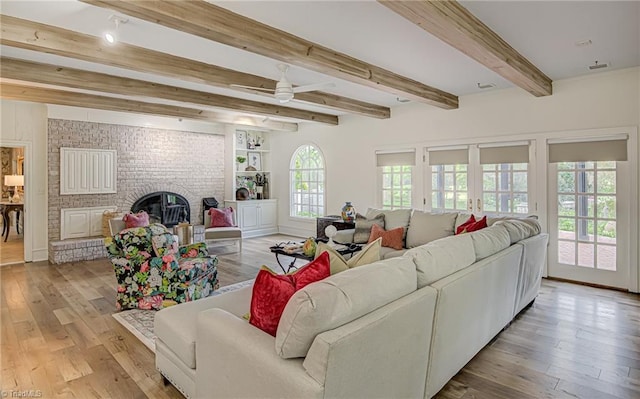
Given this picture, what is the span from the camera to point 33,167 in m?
6.19

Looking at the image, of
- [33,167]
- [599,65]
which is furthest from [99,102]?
[599,65]

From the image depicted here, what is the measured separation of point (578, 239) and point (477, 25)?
348 cm

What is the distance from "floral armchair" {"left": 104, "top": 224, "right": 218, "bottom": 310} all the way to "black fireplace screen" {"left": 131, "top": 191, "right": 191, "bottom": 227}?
3559 millimetres

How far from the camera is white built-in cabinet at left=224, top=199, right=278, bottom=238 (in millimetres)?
8383

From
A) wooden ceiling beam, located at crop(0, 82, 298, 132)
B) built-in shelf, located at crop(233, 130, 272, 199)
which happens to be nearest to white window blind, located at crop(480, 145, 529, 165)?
wooden ceiling beam, located at crop(0, 82, 298, 132)

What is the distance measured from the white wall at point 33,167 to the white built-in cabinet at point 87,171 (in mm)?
334

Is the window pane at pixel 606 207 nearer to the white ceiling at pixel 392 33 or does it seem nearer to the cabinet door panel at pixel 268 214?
the white ceiling at pixel 392 33

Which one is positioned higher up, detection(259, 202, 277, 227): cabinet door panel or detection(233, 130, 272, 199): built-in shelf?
detection(233, 130, 272, 199): built-in shelf

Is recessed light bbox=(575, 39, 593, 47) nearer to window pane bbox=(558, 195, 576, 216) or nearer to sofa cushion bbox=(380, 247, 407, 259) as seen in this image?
window pane bbox=(558, 195, 576, 216)

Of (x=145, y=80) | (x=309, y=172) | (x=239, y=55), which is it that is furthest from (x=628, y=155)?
(x=145, y=80)

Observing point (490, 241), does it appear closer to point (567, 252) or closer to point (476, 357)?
point (476, 357)

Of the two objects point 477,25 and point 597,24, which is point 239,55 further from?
point 597,24

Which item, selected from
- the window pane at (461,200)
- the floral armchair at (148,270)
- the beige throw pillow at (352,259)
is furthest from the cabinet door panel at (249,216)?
the beige throw pillow at (352,259)

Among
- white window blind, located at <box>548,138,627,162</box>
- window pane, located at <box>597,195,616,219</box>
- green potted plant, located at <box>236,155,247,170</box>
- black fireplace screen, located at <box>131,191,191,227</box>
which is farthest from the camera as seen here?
green potted plant, located at <box>236,155,247,170</box>
